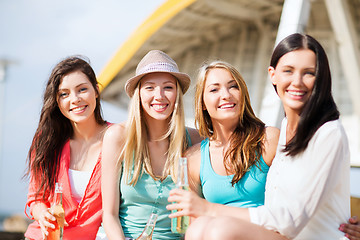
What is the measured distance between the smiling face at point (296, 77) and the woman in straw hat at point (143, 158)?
845mm

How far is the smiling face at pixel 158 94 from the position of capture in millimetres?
2703

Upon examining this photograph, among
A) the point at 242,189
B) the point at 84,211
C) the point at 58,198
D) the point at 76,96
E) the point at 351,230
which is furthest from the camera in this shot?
the point at 76,96

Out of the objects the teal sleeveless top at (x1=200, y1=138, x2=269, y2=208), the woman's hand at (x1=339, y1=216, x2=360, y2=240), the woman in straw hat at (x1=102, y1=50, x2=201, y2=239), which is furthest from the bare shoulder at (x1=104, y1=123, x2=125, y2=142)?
the woman's hand at (x1=339, y1=216, x2=360, y2=240)

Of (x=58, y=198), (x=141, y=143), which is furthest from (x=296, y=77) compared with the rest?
(x=58, y=198)

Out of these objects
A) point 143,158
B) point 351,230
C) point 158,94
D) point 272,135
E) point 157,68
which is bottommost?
point 351,230

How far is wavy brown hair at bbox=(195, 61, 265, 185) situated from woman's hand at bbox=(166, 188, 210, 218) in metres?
0.57

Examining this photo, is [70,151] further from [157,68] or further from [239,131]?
[239,131]

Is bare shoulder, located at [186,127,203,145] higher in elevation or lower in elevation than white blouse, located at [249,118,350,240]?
higher

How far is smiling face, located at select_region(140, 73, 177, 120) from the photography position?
2.70 metres

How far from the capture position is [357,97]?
874 centimetres

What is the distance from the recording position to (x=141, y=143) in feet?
9.06

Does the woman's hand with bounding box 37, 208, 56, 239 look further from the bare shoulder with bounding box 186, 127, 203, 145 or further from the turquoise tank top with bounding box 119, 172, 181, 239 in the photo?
the bare shoulder with bounding box 186, 127, 203, 145

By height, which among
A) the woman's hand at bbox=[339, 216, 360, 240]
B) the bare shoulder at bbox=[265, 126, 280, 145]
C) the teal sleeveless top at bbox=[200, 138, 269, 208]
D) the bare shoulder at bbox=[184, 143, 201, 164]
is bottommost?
the woman's hand at bbox=[339, 216, 360, 240]

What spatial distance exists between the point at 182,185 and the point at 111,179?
2.71ft
